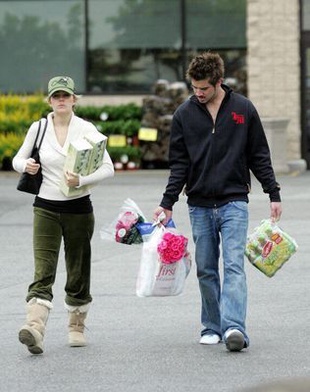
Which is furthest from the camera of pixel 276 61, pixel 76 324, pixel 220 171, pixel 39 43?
pixel 39 43

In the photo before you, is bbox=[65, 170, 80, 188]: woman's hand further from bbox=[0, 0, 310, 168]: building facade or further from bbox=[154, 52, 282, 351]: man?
bbox=[0, 0, 310, 168]: building facade

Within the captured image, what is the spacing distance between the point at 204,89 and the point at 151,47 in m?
18.3

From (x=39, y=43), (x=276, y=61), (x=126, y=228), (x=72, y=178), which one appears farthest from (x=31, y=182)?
(x=39, y=43)

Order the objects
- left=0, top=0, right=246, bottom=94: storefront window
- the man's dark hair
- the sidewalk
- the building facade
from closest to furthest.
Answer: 1. the sidewalk
2. the man's dark hair
3. the building facade
4. left=0, top=0, right=246, bottom=94: storefront window

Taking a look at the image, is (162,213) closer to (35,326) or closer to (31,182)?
(31,182)

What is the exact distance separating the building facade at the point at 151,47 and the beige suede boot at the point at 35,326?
57.4 feet

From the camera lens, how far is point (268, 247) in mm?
8625

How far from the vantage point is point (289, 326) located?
9344mm

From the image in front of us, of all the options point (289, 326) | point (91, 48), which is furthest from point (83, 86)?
point (289, 326)

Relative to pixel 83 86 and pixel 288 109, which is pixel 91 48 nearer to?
pixel 83 86

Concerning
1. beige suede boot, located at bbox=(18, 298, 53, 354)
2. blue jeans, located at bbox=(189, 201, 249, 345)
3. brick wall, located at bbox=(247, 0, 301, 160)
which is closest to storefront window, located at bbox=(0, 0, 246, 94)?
brick wall, located at bbox=(247, 0, 301, 160)

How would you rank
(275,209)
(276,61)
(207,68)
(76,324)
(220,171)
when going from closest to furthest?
(207,68) → (220,171) → (275,209) → (76,324) → (276,61)

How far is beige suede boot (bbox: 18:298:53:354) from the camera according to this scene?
823cm

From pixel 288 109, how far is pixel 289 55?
0.99m
